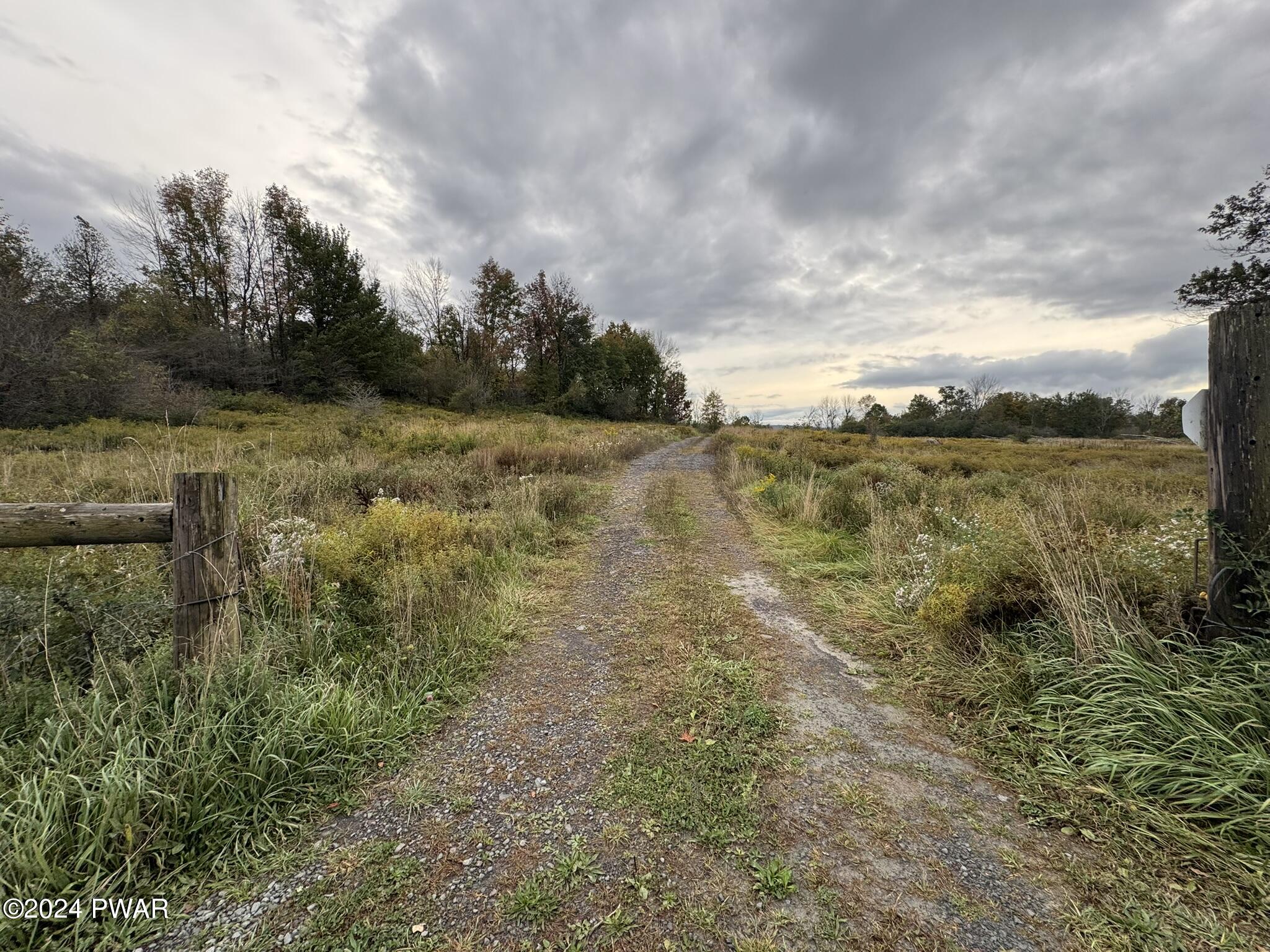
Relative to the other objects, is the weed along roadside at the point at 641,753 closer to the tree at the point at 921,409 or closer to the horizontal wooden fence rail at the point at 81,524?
the horizontal wooden fence rail at the point at 81,524

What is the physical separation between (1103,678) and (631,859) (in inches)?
118

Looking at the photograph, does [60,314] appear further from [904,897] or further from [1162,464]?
[1162,464]

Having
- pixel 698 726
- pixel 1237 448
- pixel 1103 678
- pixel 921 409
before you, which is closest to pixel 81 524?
pixel 698 726

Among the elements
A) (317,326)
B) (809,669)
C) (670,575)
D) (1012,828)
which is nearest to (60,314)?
(317,326)

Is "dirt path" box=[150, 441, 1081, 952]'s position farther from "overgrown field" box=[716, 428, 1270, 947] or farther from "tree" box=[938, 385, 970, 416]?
"tree" box=[938, 385, 970, 416]

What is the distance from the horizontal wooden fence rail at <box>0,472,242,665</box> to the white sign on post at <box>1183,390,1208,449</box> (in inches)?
230

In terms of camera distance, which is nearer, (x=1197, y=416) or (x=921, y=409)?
(x=1197, y=416)

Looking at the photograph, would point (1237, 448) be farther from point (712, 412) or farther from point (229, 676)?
point (712, 412)

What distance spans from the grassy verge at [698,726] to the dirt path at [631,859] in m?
0.10

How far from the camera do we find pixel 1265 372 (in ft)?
8.10

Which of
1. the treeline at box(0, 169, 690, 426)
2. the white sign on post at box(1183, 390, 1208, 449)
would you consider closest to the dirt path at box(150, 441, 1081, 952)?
the white sign on post at box(1183, 390, 1208, 449)

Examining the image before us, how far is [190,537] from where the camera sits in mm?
2566

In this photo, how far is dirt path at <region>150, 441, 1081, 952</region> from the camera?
5.52ft

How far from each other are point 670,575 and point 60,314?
992 inches
